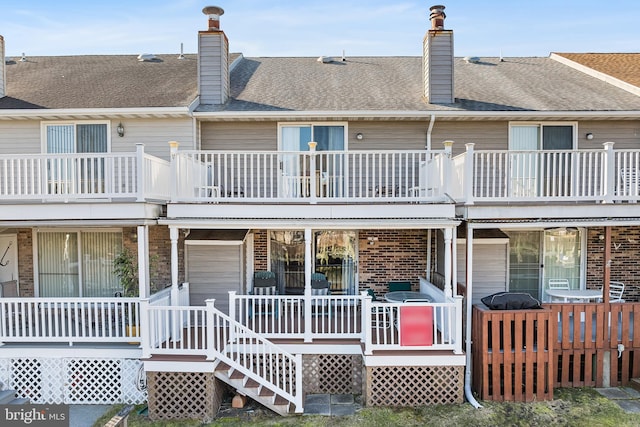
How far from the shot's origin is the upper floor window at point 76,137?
9945 millimetres

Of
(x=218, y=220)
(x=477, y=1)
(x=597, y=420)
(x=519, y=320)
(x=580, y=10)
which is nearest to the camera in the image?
(x=597, y=420)

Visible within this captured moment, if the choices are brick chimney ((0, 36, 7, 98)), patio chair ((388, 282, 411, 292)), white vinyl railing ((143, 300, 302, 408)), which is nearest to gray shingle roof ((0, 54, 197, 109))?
brick chimney ((0, 36, 7, 98))

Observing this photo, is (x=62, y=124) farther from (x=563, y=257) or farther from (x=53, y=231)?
(x=563, y=257)

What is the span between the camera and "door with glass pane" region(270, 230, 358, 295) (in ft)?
33.3

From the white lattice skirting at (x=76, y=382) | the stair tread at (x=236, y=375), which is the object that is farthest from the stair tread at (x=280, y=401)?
the white lattice skirting at (x=76, y=382)

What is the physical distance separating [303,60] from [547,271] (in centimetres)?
1019

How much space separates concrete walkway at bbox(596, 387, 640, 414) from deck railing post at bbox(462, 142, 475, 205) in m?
4.70

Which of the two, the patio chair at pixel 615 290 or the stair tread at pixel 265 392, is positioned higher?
the patio chair at pixel 615 290

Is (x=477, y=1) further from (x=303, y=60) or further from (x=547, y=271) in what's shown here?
(x=547, y=271)

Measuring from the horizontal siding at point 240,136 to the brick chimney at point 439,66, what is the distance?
4.27 meters

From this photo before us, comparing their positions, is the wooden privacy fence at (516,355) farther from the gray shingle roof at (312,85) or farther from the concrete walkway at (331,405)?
the gray shingle roof at (312,85)

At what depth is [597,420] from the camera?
6.94 meters

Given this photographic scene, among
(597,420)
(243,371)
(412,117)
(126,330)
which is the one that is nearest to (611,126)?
(412,117)

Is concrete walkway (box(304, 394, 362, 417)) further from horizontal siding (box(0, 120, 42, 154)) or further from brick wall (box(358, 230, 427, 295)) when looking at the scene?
horizontal siding (box(0, 120, 42, 154))
